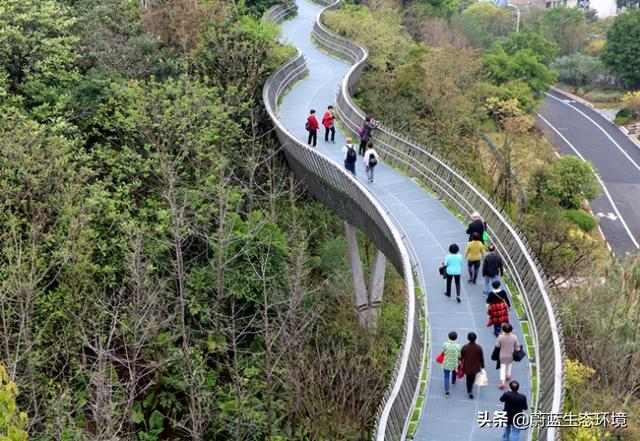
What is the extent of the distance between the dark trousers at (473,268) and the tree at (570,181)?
24.8 metres

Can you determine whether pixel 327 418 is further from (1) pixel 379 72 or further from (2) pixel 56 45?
(1) pixel 379 72

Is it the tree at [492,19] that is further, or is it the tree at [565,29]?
the tree at [565,29]

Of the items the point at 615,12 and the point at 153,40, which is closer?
the point at 153,40

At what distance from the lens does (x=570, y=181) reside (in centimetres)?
4056

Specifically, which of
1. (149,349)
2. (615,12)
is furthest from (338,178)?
(615,12)

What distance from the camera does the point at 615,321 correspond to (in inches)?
773

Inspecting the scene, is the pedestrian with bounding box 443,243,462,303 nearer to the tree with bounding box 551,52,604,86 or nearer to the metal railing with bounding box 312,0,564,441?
the metal railing with bounding box 312,0,564,441

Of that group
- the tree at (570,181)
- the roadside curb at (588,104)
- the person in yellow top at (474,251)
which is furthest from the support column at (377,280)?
the roadside curb at (588,104)

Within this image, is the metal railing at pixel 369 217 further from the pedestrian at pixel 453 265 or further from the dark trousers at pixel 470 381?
the dark trousers at pixel 470 381

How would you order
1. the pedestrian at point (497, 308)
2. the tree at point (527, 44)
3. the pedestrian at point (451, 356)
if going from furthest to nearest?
the tree at point (527, 44)
the pedestrian at point (497, 308)
the pedestrian at point (451, 356)

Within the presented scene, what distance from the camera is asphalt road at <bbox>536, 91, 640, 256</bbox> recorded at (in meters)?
44.2

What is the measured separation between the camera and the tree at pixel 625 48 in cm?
7144

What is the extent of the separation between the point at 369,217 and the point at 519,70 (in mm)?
42168

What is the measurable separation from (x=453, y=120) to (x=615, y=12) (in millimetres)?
93048
